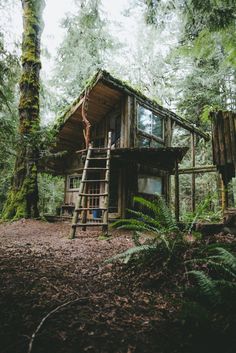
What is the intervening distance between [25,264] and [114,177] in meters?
8.11

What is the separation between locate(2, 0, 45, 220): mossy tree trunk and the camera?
9227mm

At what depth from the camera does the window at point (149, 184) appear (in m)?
11.1

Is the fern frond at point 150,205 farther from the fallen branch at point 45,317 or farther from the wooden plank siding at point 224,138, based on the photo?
the wooden plank siding at point 224,138

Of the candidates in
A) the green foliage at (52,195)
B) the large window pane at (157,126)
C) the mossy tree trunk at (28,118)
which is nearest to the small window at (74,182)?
the green foliage at (52,195)

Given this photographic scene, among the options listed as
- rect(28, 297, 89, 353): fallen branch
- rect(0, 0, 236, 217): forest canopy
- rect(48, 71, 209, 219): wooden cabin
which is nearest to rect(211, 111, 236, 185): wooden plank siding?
rect(0, 0, 236, 217): forest canopy

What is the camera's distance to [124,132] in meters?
11.0

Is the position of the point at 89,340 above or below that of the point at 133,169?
below

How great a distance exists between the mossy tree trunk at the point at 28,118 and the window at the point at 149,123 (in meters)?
4.51

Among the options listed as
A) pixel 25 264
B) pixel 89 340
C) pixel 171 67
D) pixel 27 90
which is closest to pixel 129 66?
pixel 171 67

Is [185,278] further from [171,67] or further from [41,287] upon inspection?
[171,67]

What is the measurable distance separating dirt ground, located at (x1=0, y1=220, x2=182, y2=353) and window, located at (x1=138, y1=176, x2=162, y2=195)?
287 inches

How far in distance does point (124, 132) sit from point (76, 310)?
30.7ft

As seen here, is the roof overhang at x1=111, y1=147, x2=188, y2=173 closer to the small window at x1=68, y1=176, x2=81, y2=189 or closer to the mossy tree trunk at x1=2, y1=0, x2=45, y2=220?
the mossy tree trunk at x1=2, y1=0, x2=45, y2=220

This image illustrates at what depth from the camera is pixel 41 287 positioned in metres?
2.70
